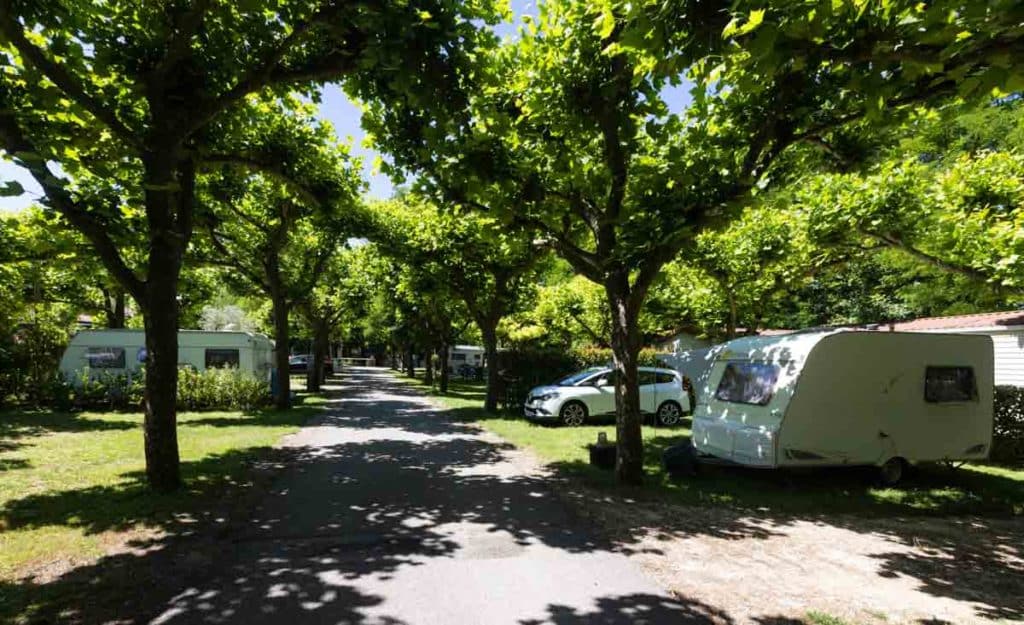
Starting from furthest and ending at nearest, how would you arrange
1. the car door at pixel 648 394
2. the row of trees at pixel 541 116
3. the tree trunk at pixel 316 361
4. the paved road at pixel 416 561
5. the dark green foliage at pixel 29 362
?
the tree trunk at pixel 316 361
the dark green foliage at pixel 29 362
the car door at pixel 648 394
the row of trees at pixel 541 116
the paved road at pixel 416 561

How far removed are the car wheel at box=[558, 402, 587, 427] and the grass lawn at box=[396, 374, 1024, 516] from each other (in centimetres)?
325

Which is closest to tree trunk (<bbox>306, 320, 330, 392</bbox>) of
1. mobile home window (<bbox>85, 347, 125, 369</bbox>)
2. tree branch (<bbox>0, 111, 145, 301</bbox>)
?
mobile home window (<bbox>85, 347, 125, 369</bbox>)

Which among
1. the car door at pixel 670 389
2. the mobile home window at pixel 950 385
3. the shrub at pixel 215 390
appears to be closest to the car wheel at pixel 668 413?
the car door at pixel 670 389

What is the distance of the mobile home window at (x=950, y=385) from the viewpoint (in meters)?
8.17

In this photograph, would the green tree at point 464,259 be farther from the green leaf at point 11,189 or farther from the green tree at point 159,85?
the green leaf at point 11,189

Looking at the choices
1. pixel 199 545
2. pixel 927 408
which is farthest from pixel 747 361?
pixel 199 545

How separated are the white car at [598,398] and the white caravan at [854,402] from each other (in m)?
5.23

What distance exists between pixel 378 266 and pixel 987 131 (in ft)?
81.8

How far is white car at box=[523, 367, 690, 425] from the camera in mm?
13859

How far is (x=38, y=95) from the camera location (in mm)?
5961

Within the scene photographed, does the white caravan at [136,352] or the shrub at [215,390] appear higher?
the white caravan at [136,352]

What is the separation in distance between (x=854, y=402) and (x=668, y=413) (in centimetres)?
744

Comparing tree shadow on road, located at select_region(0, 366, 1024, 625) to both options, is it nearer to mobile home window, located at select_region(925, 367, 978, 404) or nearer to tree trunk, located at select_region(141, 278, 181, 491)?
tree trunk, located at select_region(141, 278, 181, 491)

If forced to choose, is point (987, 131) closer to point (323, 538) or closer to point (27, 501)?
point (323, 538)
